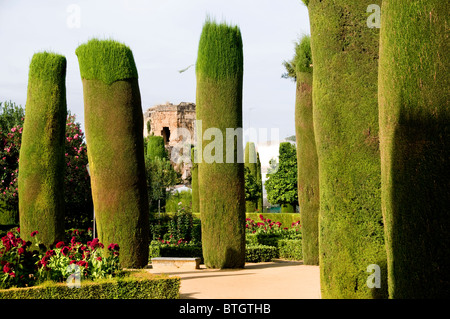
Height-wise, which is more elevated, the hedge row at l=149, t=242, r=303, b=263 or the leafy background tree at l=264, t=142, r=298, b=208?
the leafy background tree at l=264, t=142, r=298, b=208

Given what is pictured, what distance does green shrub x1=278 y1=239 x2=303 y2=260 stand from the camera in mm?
14508

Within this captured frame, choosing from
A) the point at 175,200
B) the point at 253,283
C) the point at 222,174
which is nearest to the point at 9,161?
the point at 222,174

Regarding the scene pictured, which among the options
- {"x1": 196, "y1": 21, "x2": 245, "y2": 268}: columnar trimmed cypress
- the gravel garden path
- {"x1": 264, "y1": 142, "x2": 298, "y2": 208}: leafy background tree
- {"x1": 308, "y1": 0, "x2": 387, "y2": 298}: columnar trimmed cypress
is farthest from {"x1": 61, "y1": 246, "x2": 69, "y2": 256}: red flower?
{"x1": 264, "y1": 142, "x2": 298, "y2": 208}: leafy background tree

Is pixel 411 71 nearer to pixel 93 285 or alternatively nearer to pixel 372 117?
pixel 372 117

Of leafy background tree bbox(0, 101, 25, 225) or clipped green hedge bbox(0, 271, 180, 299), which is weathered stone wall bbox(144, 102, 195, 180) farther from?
clipped green hedge bbox(0, 271, 180, 299)

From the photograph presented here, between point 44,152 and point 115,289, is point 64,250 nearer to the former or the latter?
point 115,289

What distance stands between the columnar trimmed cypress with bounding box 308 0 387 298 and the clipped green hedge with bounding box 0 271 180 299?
253cm

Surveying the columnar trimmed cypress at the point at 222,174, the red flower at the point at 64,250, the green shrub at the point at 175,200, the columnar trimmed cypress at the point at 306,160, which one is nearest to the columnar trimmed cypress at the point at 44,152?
the red flower at the point at 64,250

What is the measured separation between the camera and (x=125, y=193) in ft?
35.1

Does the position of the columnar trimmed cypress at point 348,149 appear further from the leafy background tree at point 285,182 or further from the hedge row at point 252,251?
the leafy background tree at point 285,182

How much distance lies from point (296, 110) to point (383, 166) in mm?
8651

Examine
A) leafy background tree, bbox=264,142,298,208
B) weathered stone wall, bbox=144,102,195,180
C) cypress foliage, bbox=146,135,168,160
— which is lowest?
leafy background tree, bbox=264,142,298,208

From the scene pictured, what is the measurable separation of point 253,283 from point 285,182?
1731cm

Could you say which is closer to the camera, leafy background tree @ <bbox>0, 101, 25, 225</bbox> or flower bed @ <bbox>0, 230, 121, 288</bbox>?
flower bed @ <bbox>0, 230, 121, 288</bbox>
